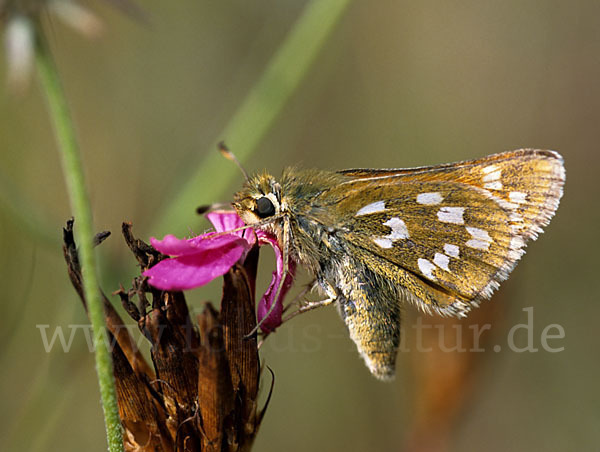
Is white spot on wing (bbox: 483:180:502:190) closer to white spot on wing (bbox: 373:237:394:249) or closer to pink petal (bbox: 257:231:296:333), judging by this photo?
white spot on wing (bbox: 373:237:394:249)

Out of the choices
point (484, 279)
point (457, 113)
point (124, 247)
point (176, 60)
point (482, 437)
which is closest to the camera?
point (484, 279)

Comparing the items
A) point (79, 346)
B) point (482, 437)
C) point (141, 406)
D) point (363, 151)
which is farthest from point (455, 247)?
point (363, 151)

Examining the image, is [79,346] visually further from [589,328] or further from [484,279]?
[589,328]

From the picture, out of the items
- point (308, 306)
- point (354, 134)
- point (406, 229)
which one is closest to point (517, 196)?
point (406, 229)

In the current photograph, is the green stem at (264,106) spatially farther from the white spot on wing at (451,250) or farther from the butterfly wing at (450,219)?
the white spot on wing at (451,250)

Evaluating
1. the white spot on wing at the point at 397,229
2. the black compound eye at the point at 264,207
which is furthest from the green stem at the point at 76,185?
the white spot on wing at the point at 397,229

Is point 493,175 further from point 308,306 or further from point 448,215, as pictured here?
point 308,306
